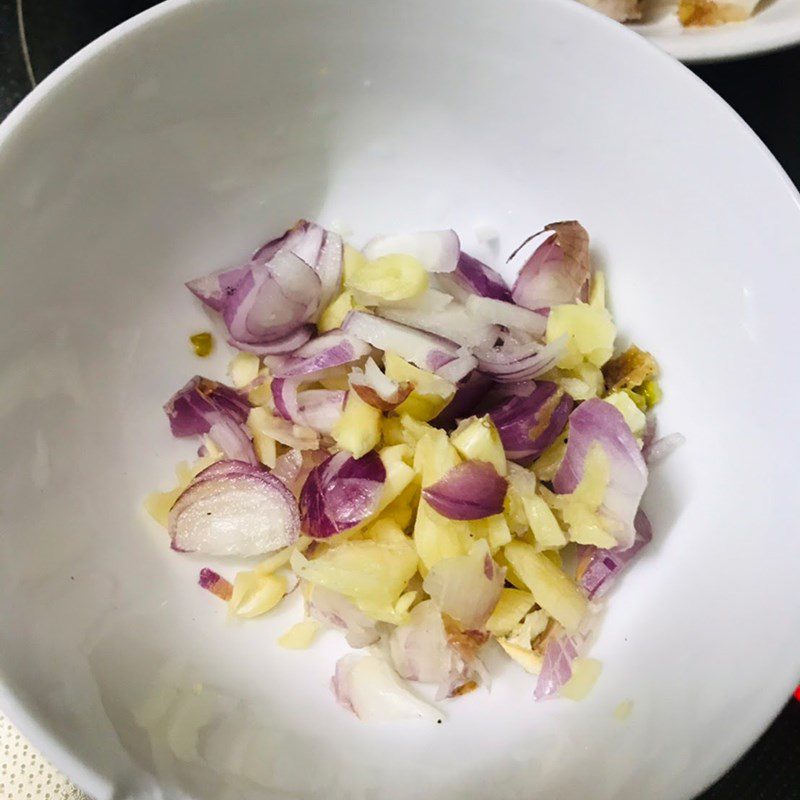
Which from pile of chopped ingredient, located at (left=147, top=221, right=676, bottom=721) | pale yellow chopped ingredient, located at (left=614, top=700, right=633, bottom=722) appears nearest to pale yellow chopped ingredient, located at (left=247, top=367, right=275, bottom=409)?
pile of chopped ingredient, located at (left=147, top=221, right=676, bottom=721)

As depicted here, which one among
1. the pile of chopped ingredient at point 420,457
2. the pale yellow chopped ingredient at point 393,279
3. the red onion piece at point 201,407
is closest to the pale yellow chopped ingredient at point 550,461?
the pile of chopped ingredient at point 420,457

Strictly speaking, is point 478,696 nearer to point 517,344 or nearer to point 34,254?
point 517,344

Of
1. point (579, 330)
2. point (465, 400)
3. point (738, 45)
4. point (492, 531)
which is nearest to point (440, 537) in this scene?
point (492, 531)

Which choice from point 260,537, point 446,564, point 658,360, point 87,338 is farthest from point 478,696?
point 87,338

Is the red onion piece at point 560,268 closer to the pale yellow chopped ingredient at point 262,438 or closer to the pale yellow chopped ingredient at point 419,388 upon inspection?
the pale yellow chopped ingredient at point 419,388

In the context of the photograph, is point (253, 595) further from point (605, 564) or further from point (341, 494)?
point (605, 564)

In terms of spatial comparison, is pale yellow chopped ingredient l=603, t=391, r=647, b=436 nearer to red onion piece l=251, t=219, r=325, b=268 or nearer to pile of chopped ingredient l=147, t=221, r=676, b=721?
pile of chopped ingredient l=147, t=221, r=676, b=721

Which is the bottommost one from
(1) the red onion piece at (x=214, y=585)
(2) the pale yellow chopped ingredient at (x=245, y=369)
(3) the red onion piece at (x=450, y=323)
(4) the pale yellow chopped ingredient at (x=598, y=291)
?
(1) the red onion piece at (x=214, y=585)
